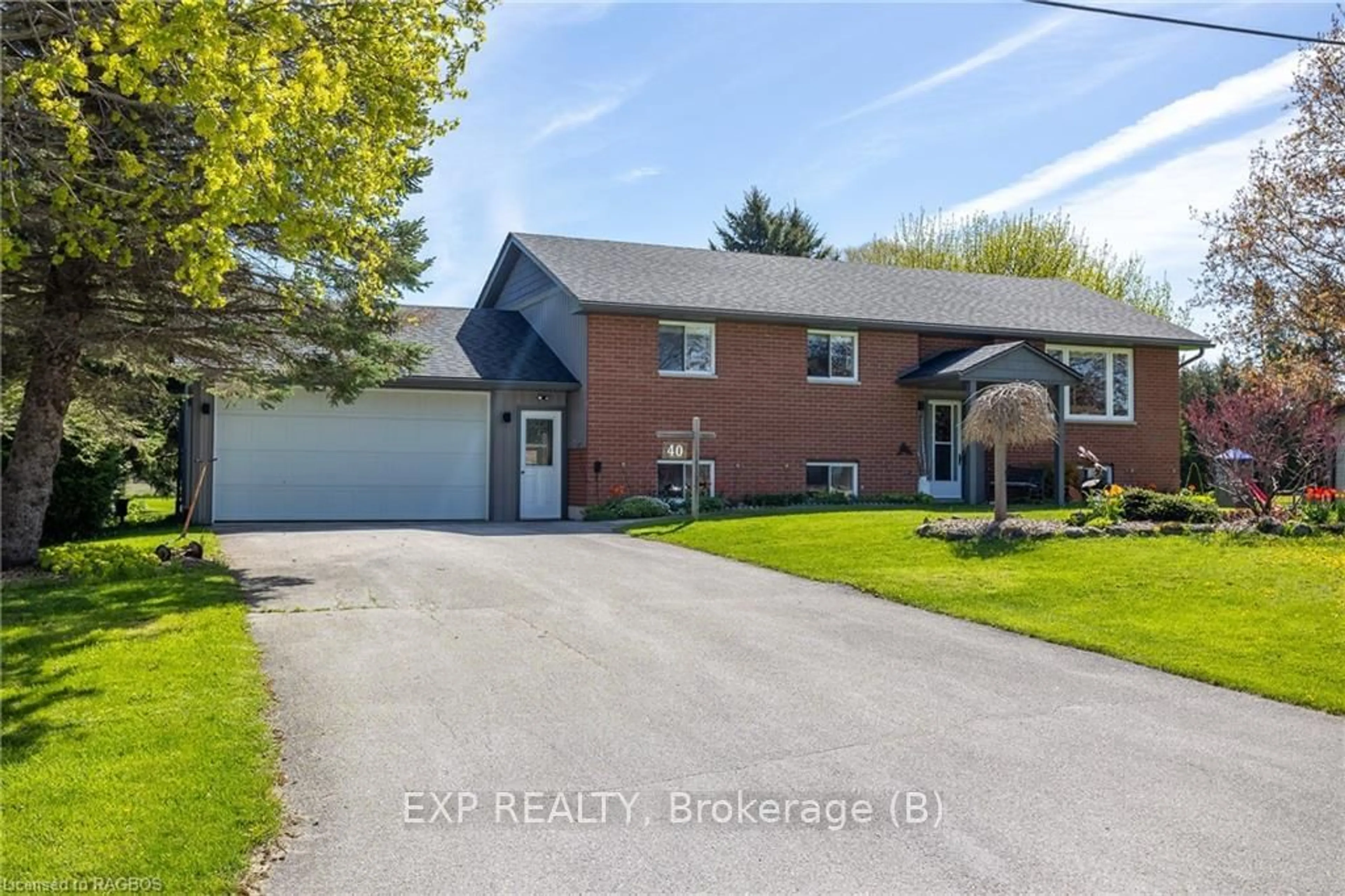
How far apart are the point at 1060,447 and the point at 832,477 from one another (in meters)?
4.74

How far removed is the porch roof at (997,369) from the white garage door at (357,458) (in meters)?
9.12

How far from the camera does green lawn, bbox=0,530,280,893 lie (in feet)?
13.5

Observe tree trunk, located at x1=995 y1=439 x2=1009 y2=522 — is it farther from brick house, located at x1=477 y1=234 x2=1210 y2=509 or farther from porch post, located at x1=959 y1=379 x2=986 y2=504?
porch post, located at x1=959 y1=379 x2=986 y2=504

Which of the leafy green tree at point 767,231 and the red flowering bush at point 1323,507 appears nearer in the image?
the red flowering bush at point 1323,507

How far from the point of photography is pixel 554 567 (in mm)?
12156

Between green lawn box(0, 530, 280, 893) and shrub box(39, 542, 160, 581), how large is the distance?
1.57 m

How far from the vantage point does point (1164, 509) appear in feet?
45.7

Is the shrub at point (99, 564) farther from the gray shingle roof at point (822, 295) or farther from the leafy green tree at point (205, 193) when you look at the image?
the gray shingle roof at point (822, 295)

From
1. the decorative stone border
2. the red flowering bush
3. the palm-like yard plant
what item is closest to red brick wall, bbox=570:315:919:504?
the palm-like yard plant

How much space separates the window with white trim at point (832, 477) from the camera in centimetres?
2186

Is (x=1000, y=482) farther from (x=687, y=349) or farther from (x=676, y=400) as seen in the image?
(x=687, y=349)

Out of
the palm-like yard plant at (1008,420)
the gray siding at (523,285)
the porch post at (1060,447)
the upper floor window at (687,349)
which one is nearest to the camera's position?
the palm-like yard plant at (1008,420)

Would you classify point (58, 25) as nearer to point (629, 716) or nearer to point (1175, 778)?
point (629, 716)

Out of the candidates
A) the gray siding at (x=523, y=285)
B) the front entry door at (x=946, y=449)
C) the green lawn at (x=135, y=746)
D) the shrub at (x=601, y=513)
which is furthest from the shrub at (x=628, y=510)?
the green lawn at (x=135, y=746)
